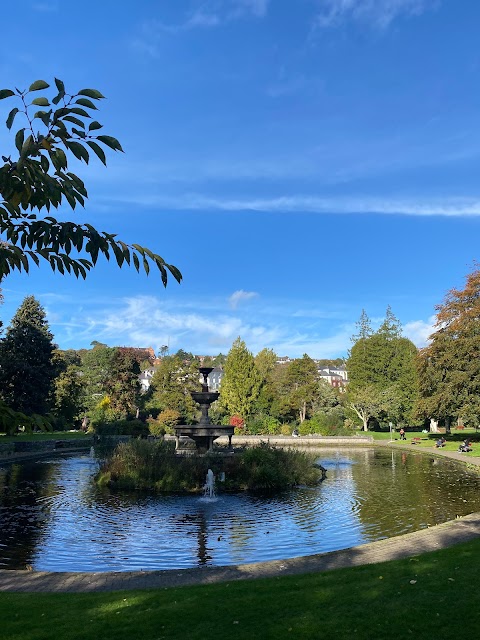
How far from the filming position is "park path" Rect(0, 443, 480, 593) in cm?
889

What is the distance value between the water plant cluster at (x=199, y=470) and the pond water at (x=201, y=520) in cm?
90

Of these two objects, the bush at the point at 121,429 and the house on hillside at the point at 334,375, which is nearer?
the bush at the point at 121,429

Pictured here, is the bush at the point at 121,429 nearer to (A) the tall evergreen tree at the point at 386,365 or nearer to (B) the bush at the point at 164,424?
(B) the bush at the point at 164,424

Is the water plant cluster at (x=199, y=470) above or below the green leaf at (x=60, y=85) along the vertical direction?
below

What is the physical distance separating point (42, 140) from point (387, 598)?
23.2 feet

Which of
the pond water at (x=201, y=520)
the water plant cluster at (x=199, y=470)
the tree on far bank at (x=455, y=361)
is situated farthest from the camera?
the tree on far bank at (x=455, y=361)

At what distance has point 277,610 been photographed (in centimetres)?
685

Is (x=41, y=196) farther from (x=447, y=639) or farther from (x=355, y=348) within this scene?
(x=355, y=348)

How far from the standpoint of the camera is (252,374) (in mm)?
67938

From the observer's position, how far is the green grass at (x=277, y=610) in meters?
6.10

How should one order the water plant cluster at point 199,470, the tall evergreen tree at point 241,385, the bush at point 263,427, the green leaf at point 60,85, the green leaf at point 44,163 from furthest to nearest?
the tall evergreen tree at point 241,385, the bush at point 263,427, the water plant cluster at point 199,470, the green leaf at point 44,163, the green leaf at point 60,85

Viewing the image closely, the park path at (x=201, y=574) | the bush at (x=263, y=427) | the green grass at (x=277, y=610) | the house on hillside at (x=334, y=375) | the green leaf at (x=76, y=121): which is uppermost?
the house on hillside at (x=334, y=375)

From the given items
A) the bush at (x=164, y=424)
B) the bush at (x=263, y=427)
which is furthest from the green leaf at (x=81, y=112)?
the bush at (x=263, y=427)

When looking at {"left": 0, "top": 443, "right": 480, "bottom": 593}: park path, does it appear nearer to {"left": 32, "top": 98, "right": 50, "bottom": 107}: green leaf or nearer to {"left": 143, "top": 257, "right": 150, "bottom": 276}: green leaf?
{"left": 143, "top": 257, "right": 150, "bottom": 276}: green leaf
